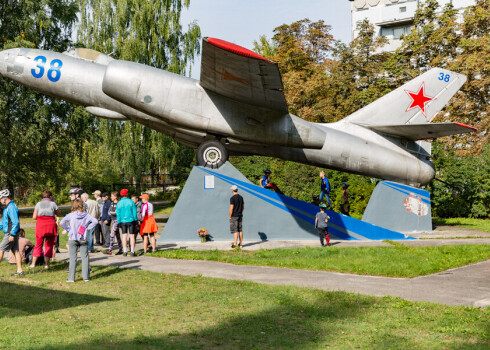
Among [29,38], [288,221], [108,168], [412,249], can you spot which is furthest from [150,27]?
[412,249]

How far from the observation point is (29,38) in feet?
96.9

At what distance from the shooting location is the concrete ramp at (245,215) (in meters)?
15.4

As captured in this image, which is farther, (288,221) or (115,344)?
(288,221)

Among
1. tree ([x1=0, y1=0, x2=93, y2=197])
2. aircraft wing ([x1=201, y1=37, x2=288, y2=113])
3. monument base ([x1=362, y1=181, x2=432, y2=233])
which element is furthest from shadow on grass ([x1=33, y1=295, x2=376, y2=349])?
tree ([x1=0, y1=0, x2=93, y2=197])

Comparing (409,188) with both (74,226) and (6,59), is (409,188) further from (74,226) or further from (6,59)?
(6,59)

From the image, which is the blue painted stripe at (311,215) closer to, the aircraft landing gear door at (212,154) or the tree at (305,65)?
the aircraft landing gear door at (212,154)

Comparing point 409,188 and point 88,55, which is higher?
point 88,55

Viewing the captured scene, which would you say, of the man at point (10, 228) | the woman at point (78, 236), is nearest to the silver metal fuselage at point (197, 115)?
the man at point (10, 228)

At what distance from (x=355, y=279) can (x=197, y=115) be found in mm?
7813

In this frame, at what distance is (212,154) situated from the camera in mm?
15758

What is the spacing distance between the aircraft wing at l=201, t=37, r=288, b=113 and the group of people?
4168 millimetres

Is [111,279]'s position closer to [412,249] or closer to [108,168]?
[412,249]

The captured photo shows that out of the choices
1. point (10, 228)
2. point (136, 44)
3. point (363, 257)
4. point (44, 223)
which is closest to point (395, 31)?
point (136, 44)

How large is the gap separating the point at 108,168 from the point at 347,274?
118ft
